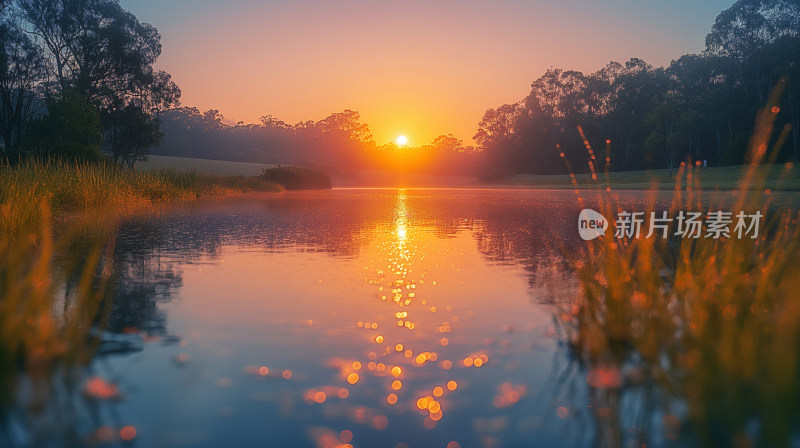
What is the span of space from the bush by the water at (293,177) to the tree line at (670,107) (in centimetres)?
2153

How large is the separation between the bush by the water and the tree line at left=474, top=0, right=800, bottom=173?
21.5 meters

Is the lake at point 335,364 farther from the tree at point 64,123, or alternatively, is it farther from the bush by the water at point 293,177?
the bush by the water at point 293,177

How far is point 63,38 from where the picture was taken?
4384cm

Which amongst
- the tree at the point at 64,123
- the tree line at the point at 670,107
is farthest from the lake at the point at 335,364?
the tree line at the point at 670,107

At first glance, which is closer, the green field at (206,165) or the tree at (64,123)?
the tree at (64,123)

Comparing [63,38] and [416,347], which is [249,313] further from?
[63,38]

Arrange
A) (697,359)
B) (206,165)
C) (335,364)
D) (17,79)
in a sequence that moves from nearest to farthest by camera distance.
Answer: (697,359)
(335,364)
(17,79)
(206,165)

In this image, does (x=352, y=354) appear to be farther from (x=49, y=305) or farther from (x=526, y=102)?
(x=526, y=102)

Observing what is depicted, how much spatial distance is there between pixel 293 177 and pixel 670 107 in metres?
38.4

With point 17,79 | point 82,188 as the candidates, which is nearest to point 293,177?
point 17,79
